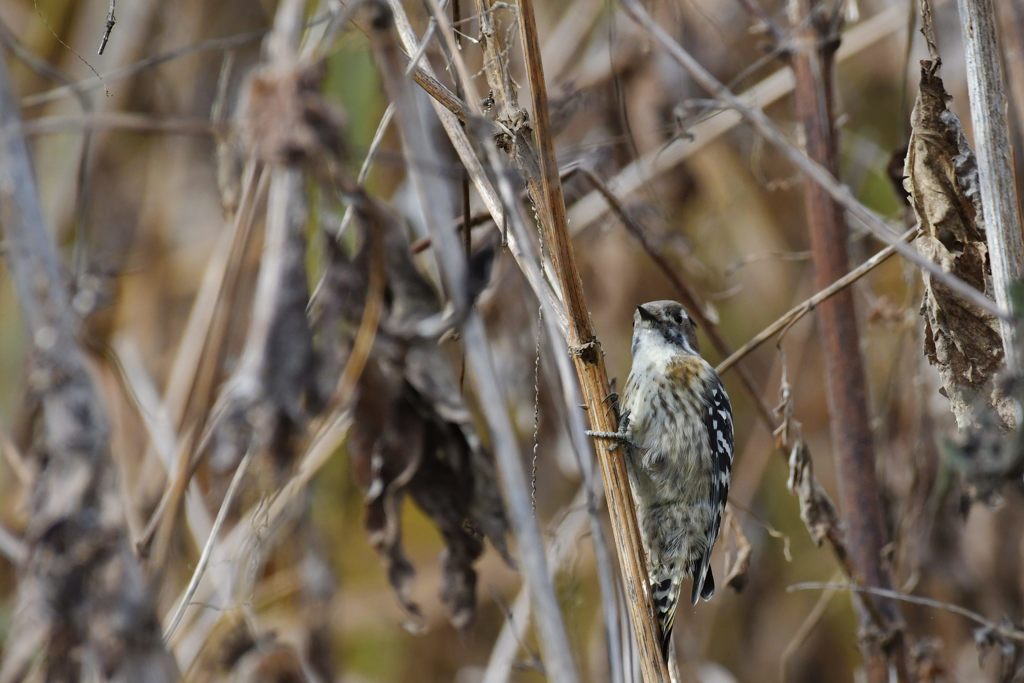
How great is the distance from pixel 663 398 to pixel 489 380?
184cm

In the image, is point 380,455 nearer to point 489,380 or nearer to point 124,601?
point 489,380

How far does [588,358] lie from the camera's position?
212 centimetres

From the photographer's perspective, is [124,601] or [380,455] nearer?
[124,601]

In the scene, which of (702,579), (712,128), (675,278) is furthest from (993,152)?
(712,128)

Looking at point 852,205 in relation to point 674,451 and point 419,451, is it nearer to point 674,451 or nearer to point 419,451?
point 419,451

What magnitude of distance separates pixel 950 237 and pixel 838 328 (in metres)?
1.11

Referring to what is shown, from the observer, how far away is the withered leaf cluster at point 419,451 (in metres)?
2.12

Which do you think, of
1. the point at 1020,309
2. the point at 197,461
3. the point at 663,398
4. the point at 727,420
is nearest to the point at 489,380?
the point at 197,461

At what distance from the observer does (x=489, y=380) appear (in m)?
1.68

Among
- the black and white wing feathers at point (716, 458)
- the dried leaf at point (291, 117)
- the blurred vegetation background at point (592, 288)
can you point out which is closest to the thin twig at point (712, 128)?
the blurred vegetation background at point (592, 288)

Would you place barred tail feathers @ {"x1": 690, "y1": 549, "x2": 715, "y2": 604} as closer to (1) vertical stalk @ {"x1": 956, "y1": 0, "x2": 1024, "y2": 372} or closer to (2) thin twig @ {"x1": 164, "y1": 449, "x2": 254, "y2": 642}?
(1) vertical stalk @ {"x1": 956, "y1": 0, "x2": 1024, "y2": 372}

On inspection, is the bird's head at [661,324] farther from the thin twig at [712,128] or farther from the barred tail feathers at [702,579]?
the barred tail feathers at [702,579]

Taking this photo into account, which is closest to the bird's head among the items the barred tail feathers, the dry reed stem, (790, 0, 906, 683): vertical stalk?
(790, 0, 906, 683): vertical stalk

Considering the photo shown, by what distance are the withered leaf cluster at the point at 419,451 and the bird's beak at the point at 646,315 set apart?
1.31 m
